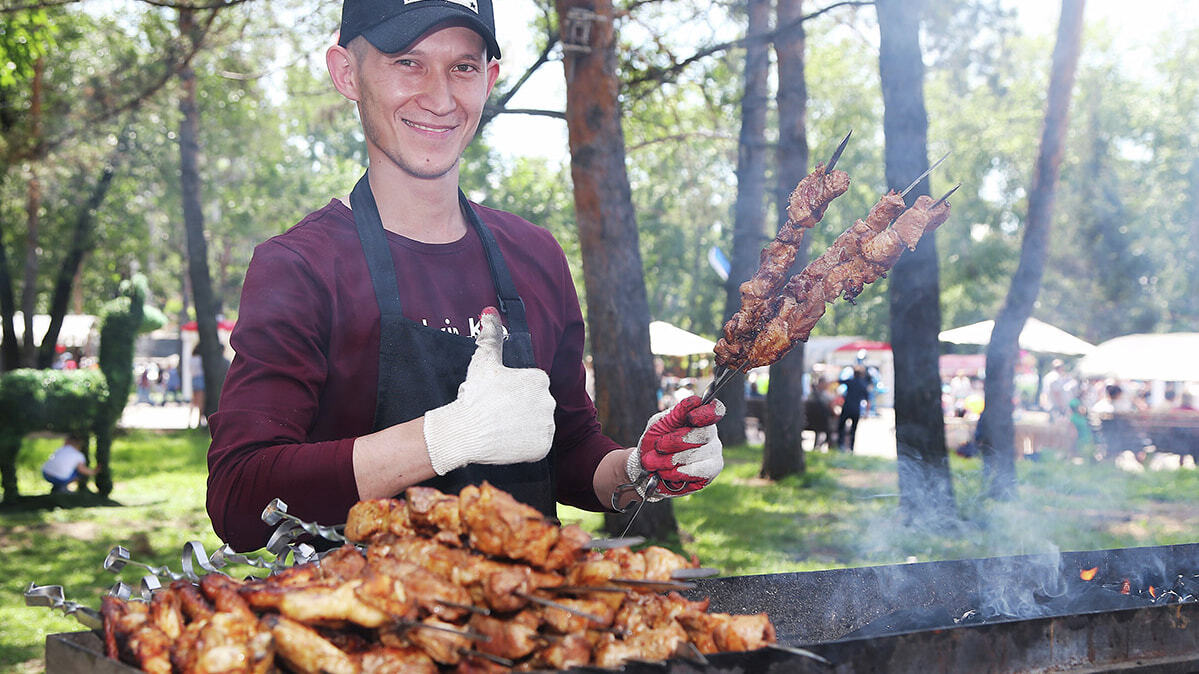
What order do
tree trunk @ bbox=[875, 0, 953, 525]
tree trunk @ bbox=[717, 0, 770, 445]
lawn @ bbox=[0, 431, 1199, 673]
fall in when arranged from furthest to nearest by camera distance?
tree trunk @ bbox=[717, 0, 770, 445], tree trunk @ bbox=[875, 0, 953, 525], lawn @ bbox=[0, 431, 1199, 673]

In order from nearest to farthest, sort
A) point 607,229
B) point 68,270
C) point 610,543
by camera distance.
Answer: point 610,543, point 607,229, point 68,270

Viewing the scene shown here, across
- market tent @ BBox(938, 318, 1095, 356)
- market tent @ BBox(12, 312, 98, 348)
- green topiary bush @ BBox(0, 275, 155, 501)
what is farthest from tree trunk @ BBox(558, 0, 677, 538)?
market tent @ BBox(12, 312, 98, 348)

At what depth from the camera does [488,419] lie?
7.28 feet

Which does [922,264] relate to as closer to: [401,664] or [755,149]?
[755,149]

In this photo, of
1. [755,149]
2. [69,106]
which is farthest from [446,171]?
[69,106]

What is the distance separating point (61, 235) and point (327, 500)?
26010 mm

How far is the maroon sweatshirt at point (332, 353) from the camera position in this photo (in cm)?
229

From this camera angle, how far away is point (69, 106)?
1689cm

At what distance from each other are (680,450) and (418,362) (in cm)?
75

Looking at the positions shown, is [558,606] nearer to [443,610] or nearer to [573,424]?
[443,610]

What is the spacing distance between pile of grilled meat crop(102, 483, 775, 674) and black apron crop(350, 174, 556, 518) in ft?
1.62

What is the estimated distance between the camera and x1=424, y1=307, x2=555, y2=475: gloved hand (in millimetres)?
2219

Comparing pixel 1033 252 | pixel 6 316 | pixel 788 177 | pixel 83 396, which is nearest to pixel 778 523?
pixel 1033 252

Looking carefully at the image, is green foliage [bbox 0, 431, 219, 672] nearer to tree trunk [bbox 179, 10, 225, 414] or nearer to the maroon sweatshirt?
the maroon sweatshirt
